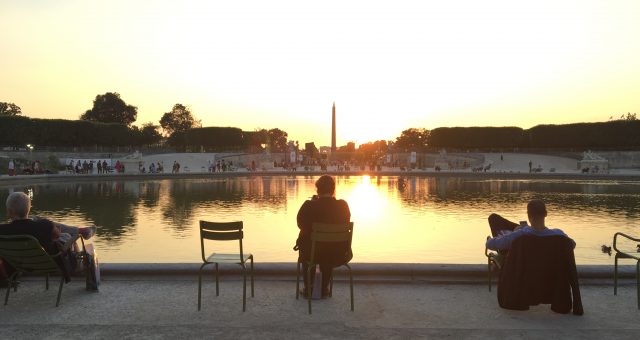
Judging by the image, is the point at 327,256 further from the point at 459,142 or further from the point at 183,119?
the point at 183,119

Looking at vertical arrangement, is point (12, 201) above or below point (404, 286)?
above

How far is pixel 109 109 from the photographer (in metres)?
86.1

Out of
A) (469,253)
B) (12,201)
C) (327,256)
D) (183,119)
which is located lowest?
(469,253)

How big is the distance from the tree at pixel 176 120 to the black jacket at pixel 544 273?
332 ft

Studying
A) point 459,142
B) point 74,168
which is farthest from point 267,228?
point 459,142

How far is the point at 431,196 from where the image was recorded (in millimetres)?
22672

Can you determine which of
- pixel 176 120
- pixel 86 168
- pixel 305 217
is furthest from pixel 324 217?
pixel 176 120

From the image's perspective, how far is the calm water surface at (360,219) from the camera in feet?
34.3

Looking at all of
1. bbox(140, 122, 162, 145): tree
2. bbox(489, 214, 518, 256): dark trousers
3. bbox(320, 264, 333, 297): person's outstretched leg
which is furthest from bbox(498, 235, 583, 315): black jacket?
bbox(140, 122, 162, 145): tree

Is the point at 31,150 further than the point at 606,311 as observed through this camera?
Yes

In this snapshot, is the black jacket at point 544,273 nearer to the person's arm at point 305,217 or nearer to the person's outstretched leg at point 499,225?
the person's outstretched leg at point 499,225

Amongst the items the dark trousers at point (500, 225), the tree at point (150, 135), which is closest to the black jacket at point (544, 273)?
the dark trousers at point (500, 225)

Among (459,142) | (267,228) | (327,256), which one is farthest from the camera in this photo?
(459,142)

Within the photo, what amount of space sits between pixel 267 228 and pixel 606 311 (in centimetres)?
951
